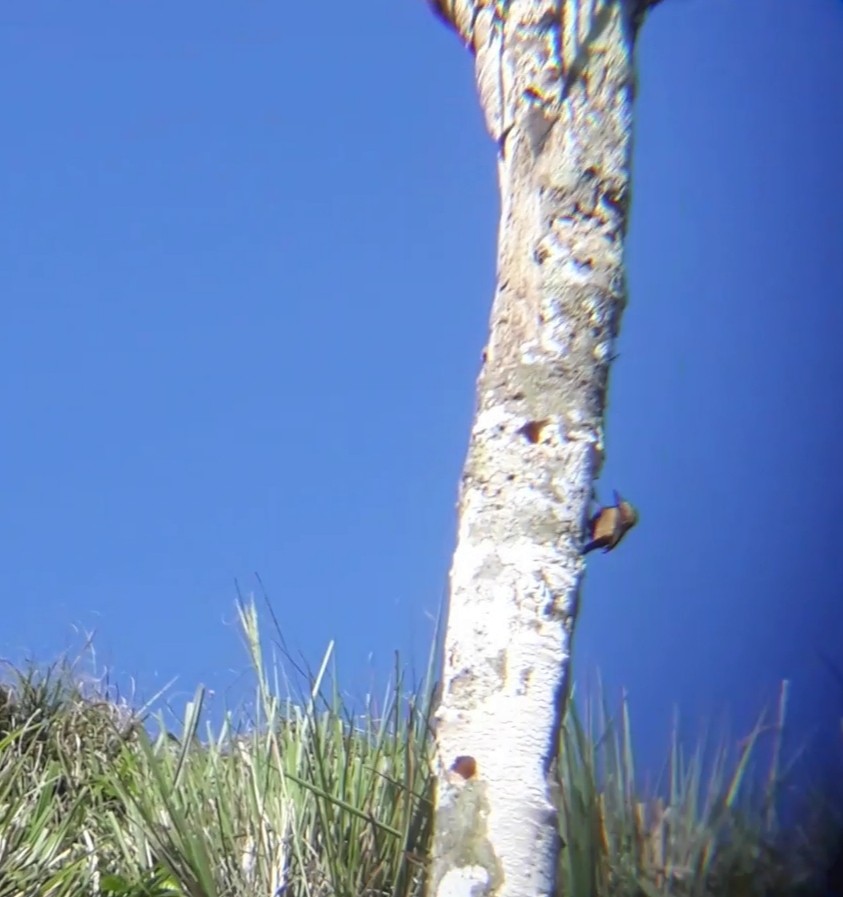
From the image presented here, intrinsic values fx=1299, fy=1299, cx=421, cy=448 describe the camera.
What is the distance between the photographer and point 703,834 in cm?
356

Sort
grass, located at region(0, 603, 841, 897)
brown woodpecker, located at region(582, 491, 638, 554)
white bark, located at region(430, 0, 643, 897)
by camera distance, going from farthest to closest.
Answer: grass, located at region(0, 603, 841, 897) < brown woodpecker, located at region(582, 491, 638, 554) < white bark, located at region(430, 0, 643, 897)

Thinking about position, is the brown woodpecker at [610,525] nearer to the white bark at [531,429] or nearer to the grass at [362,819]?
the white bark at [531,429]

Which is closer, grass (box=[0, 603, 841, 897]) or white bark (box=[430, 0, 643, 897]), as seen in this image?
white bark (box=[430, 0, 643, 897])

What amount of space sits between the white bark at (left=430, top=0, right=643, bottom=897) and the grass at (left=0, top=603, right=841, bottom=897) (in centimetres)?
67

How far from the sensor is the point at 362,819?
3.79 metres

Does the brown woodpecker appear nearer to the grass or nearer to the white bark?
the white bark

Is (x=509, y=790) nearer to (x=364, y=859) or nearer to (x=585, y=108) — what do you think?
(x=364, y=859)

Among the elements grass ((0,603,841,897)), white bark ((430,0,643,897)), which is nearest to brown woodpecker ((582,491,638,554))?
white bark ((430,0,643,897))

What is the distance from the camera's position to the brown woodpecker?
2.96 m

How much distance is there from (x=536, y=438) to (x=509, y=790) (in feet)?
2.56

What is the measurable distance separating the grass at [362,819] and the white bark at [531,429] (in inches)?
26.5

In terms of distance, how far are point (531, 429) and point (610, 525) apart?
11.2 inches

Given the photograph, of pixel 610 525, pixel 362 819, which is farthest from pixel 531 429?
pixel 362 819

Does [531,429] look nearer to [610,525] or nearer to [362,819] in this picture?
[610,525]
